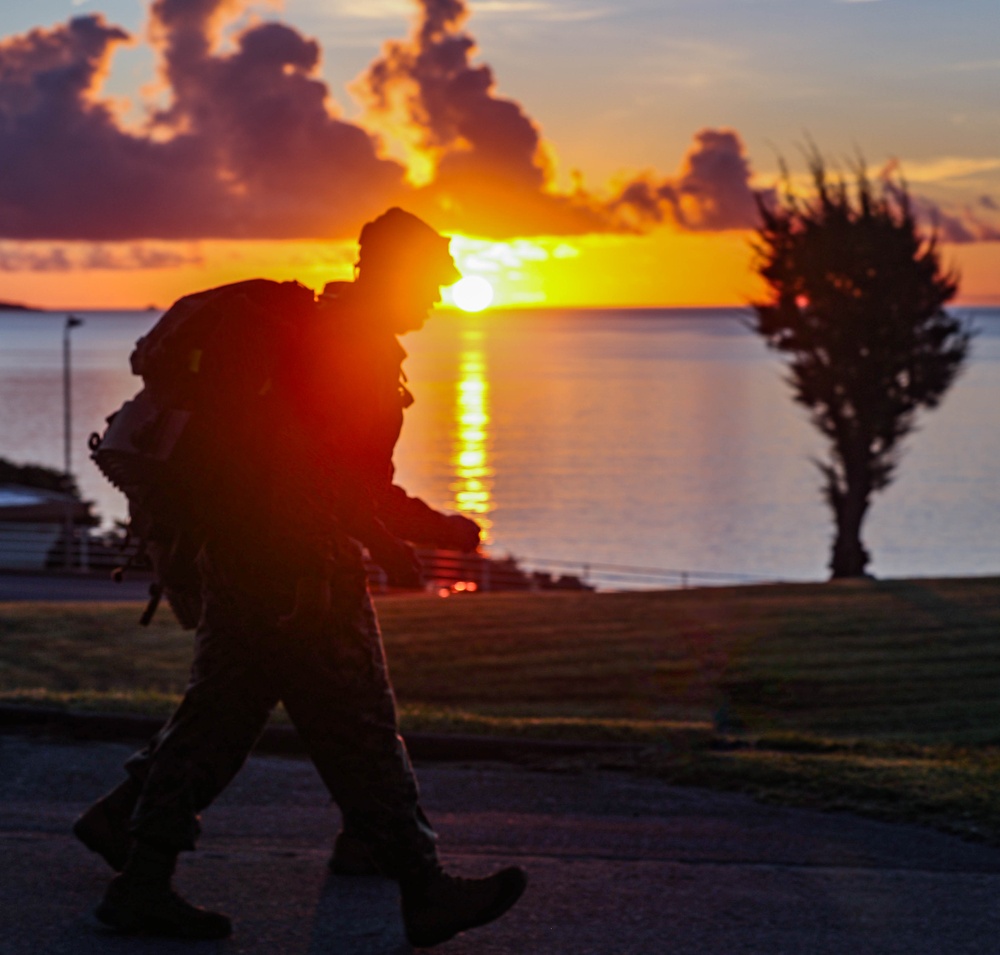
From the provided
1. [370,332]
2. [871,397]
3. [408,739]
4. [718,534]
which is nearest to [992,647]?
[408,739]

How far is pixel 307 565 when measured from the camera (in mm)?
4133

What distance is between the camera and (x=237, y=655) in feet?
14.0

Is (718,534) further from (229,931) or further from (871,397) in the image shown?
(229,931)

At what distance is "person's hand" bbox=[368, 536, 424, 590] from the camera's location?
13.9 ft

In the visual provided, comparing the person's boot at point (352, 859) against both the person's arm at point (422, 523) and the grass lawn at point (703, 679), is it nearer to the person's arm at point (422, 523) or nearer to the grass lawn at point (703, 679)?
the person's arm at point (422, 523)

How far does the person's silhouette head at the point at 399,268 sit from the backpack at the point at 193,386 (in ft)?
0.61

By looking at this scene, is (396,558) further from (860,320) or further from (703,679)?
(860,320)

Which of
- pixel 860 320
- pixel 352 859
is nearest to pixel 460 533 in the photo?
pixel 352 859

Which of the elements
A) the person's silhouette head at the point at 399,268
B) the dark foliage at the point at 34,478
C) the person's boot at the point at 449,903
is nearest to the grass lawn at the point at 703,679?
the person's boot at the point at 449,903

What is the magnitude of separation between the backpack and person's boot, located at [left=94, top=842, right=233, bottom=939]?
36.3 inches

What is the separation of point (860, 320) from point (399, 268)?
2711 cm

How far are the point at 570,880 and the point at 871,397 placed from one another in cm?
2702

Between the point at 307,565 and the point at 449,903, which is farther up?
the point at 307,565

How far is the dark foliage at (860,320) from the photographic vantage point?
3041 centimetres
